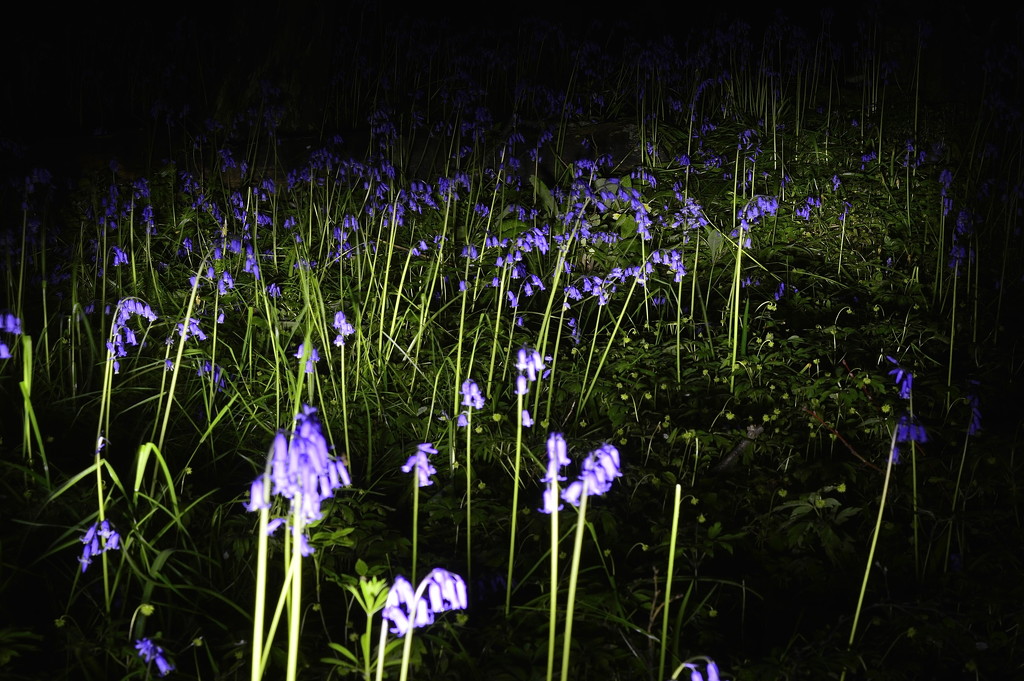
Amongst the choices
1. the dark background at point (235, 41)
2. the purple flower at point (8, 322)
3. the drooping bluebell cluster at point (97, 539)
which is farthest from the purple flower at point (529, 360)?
the dark background at point (235, 41)

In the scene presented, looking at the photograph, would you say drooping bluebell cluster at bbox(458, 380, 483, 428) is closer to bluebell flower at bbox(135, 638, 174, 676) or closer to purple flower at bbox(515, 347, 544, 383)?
purple flower at bbox(515, 347, 544, 383)

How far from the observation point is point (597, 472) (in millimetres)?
1646

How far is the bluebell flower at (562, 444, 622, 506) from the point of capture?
5.26 feet

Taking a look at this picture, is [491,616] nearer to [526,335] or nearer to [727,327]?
[526,335]

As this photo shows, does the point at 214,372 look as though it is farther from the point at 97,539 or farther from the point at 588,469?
the point at 588,469

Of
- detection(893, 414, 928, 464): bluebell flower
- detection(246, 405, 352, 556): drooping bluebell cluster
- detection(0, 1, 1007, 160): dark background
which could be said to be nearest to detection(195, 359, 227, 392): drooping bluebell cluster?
detection(246, 405, 352, 556): drooping bluebell cluster

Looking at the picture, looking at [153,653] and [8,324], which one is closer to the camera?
[153,653]

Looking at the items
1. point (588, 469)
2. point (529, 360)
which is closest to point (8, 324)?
point (529, 360)

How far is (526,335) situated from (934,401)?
182 centimetres

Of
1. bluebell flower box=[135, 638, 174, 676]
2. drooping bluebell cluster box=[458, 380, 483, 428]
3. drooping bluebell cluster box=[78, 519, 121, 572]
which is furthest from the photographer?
drooping bluebell cluster box=[458, 380, 483, 428]

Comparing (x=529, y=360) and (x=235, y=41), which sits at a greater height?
(x=235, y=41)

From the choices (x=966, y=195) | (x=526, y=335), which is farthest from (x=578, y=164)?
(x=966, y=195)

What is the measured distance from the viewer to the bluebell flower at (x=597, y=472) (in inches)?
63.1

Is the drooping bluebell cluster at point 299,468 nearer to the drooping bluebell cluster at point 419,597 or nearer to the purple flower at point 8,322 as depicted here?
the drooping bluebell cluster at point 419,597
